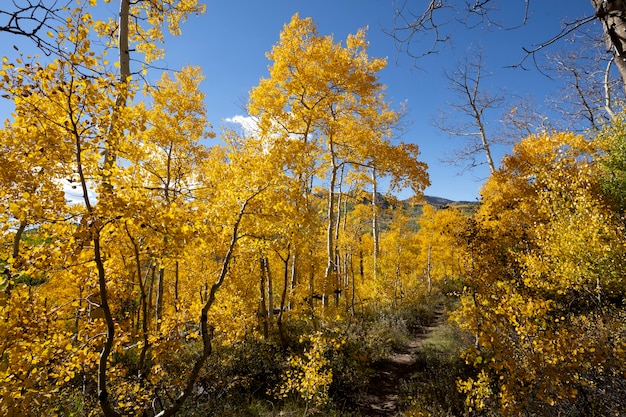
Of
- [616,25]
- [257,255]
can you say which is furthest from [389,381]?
[616,25]

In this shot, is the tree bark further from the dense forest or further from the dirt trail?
the dirt trail

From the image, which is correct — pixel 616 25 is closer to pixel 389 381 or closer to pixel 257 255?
pixel 257 255

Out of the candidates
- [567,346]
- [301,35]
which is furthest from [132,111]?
[301,35]

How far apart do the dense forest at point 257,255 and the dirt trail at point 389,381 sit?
0.99ft

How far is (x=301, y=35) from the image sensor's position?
8.43 metres

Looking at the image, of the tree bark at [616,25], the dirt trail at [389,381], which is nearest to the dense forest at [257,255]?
the dirt trail at [389,381]

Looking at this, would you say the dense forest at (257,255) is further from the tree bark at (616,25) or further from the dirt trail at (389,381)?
the tree bark at (616,25)

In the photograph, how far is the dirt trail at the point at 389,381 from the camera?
6879 millimetres

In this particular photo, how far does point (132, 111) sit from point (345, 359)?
8260 mm

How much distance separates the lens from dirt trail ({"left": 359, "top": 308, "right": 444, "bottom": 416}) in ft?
22.6

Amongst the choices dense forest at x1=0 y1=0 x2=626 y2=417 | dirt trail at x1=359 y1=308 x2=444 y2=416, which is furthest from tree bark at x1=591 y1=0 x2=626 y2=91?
dirt trail at x1=359 y1=308 x2=444 y2=416

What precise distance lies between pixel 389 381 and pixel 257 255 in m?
5.06

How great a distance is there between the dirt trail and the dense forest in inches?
11.9

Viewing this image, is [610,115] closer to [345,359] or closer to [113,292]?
[345,359]
